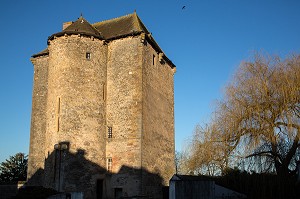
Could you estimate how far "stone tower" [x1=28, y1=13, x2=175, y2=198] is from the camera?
21.2 metres

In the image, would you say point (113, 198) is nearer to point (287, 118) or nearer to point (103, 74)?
point (103, 74)

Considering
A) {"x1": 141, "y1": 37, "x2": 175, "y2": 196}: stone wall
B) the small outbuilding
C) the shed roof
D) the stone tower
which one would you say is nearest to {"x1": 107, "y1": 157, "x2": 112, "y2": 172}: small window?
the stone tower

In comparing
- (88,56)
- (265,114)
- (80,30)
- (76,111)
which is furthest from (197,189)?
(80,30)

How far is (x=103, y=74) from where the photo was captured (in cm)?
2377

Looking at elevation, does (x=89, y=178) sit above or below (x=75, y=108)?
below

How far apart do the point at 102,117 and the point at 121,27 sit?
7.34 m

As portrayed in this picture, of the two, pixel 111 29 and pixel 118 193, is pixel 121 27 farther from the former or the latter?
pixel 118 193

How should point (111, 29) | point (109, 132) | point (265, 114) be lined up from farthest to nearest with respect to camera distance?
point (111, 29)
point (109, 132)
point (265, 114)

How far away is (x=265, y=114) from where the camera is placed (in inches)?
667

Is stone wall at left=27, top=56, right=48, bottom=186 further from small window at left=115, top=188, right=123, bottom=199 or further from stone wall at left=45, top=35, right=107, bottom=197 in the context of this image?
small window at left=115, top=188, right=123, bottom=199

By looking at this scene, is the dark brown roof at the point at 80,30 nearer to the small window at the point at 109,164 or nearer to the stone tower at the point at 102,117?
the stone tower at the point at 102,117

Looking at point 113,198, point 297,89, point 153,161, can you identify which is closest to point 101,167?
point 113,198

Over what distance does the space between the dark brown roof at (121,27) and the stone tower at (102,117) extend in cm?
11

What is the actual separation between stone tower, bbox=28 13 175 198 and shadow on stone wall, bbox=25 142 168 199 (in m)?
0.06
